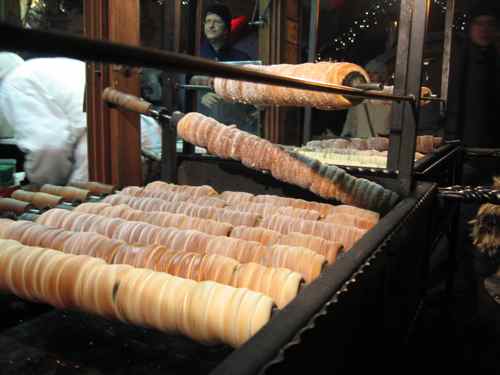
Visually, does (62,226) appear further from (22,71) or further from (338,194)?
(22,71)

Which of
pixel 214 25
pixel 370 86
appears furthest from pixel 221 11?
pixel 370 86

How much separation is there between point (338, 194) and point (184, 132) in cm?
85

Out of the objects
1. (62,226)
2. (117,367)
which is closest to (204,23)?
(62,226)

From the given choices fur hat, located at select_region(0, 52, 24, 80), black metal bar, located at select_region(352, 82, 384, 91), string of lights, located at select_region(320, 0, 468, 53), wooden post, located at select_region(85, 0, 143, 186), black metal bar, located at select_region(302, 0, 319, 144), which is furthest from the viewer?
string of lights, located at select_region(320, 0, 468, 53)

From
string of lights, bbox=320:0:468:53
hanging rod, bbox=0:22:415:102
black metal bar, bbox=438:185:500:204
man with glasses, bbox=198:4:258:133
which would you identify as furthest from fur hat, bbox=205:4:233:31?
hanging rod, bbox=0:22:415:102

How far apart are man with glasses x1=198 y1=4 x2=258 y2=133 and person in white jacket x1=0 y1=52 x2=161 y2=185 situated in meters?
1.74

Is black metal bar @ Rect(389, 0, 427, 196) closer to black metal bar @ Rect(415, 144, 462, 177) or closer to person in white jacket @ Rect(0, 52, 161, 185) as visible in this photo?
black metal bar @ Rect(415, 144, 462, 177)

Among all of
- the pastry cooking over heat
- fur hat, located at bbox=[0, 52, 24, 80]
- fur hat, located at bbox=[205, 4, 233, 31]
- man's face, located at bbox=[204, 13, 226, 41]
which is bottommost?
the pastry cooking over heat

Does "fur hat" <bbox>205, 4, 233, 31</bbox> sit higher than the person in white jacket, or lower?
higher

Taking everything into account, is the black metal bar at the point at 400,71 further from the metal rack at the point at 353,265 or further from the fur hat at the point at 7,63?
the fur hat at the point at 7,63

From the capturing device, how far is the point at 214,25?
497cm

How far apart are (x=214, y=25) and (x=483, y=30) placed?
301 centimetres

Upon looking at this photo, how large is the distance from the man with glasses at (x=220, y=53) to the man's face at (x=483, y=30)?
2.65 metres

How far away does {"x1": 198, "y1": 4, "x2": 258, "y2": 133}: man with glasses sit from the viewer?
4.97m
